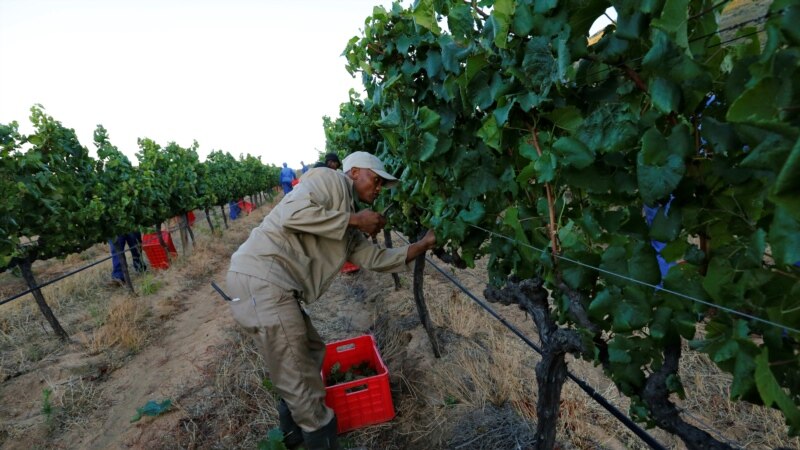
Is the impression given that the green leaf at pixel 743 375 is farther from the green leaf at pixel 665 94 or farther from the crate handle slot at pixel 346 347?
the crate handle slot at pixel 346 347

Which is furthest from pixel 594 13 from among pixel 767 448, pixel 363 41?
pixel 767 448

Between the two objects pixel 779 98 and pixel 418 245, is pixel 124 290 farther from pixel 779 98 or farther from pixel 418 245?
pixel 779 98

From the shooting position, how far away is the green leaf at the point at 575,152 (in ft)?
3.94

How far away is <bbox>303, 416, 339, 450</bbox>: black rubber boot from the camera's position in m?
2.85

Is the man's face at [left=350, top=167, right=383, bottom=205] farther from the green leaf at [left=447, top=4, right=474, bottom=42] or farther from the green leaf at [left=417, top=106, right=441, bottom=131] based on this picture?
the green leaf at [left=447, top=4, right=474, bottom=42]

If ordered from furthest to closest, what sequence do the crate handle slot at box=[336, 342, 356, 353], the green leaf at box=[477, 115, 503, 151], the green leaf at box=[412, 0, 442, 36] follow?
the crate handle slot at box=[336, 342, 356, 353] < the green leaf at box=[412, 0, 442, 36] < the green leaf at box=[477, 115, 503, 151]

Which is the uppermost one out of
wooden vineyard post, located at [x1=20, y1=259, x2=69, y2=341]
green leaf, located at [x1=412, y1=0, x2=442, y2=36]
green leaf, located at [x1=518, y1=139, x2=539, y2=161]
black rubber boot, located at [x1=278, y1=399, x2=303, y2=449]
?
green leaf, located at [x1=412, y1=0, x2=442, y2=36]

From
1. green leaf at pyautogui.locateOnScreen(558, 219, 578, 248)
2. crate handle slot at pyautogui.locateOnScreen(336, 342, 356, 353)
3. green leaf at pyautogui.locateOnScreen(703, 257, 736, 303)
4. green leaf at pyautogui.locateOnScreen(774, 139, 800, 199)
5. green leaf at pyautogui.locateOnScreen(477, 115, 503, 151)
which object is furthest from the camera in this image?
crate handle slot at pyautogui.locateOnScreen(336, 342, 356, 353)

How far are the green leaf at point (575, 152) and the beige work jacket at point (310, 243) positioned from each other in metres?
1.71

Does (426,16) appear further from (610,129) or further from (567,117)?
(610,129)

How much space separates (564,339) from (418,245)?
138 centimetres

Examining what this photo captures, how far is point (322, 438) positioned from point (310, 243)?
136cm

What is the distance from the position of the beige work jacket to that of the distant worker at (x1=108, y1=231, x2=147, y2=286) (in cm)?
762

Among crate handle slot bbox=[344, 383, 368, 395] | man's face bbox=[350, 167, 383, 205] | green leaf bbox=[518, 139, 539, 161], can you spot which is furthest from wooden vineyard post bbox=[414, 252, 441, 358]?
green leaf bbox=[518, 139, 539, 161]
